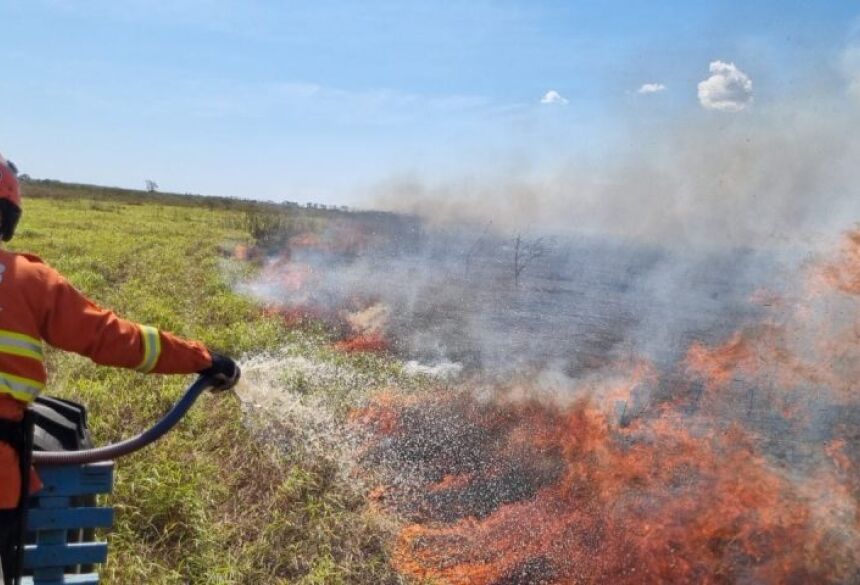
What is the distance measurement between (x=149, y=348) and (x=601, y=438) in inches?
227

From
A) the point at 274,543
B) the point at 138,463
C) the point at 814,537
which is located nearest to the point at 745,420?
the point at 814,537

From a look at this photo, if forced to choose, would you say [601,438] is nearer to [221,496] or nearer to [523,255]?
[221,496]

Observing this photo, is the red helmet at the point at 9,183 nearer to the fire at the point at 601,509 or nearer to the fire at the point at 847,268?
the fire at the point at 601,509

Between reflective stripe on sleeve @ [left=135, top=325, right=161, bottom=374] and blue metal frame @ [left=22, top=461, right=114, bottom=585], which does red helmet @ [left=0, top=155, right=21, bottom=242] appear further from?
blue metal frame @ [left=22, top=461, right=114, bottom=585]

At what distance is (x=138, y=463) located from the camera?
555 cm

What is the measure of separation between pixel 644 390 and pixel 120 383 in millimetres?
7202

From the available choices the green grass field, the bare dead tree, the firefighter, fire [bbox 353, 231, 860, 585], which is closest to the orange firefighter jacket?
the firefighter

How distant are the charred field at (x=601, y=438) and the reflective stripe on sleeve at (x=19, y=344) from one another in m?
3.39

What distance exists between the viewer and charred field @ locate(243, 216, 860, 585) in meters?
5.28

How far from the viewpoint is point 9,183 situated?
2744mm

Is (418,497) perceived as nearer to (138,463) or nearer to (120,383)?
(138,463)

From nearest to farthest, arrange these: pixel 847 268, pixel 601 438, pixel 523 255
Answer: pixel 601 438
pixel 847 268
pixel 523 255

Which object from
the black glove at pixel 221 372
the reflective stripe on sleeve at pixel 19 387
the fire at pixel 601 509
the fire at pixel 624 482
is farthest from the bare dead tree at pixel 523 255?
the reflective stripe on sleeve at pixel 19 387

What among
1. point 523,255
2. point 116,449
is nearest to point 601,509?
point 116,449
